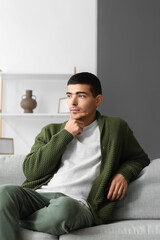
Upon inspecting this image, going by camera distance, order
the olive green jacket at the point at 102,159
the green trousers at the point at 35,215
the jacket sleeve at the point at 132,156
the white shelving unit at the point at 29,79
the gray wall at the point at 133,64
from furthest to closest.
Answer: the gray wall at the point at 133,64 < the white shelving unit at the point at 29,79 < the jacket sleeve at the point at 132,156 < the olive green jacket at the point at 102,159 < the green trousers at the point at 35,215

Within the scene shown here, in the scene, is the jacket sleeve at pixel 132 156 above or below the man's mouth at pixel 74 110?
below

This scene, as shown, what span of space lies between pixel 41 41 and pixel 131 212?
219 cm

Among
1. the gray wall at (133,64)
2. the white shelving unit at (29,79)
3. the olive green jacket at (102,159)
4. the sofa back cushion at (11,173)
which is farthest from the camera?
the gray wall at (133,64)

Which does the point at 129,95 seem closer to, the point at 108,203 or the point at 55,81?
the point at 55,81

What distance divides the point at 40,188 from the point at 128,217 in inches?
17.4

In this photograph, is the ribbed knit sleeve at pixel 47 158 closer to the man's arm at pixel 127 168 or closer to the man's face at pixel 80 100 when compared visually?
the man's face at pixel 80 100

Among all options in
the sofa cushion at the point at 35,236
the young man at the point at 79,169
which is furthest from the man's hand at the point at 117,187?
the sofa cushion at the point at 35,236

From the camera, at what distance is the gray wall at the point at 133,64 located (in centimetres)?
343

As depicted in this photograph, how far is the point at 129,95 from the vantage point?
136 inches

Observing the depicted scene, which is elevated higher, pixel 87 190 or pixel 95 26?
pixel 95 26

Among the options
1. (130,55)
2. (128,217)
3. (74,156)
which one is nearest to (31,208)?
(74,156)

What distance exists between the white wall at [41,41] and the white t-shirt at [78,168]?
1.70m

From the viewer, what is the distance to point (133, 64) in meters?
3.49

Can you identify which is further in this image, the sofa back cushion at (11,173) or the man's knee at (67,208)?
the sofa back cushion at (11,173)
